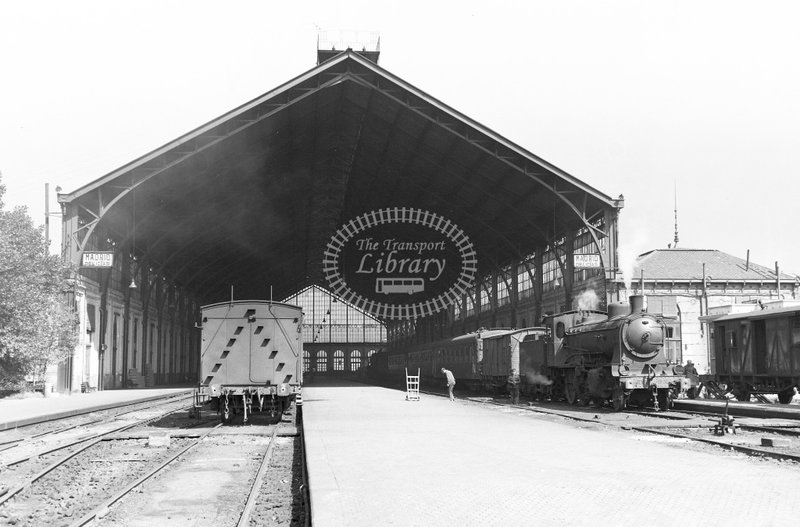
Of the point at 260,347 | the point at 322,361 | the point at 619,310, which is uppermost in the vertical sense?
the point at 619,310

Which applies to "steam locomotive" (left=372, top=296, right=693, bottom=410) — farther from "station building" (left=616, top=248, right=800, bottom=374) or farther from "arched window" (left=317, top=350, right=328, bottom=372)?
"arched window" (left=317, top=350, right=328, bottom=372)

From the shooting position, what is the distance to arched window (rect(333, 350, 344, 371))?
93.8 m

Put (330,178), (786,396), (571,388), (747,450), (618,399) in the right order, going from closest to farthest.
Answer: (747,450) → (618,399) → (786,396) → (571,388) → (330,178)

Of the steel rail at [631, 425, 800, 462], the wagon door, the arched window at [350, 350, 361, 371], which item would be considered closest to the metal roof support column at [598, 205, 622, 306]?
the steel rail at [631, 425, 800, 462]

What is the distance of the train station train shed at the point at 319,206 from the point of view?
31.0 meters

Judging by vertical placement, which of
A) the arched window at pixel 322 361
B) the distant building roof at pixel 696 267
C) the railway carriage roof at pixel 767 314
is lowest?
the arched window at pixel 322 361

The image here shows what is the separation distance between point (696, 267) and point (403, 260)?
21589mm

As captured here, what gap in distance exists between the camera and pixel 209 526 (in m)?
7.97

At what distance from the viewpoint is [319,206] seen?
5031 cm

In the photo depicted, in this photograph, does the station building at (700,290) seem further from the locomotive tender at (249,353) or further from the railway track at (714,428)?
the locomotive tender at (249,353)

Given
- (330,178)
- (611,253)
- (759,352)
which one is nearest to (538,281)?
(611,253)

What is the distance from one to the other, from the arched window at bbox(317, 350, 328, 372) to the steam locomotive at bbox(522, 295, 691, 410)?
230 feet

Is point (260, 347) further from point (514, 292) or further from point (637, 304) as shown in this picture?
point (514, 292)

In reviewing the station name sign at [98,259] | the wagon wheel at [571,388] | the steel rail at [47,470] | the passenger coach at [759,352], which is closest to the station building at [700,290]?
the passenger coach at [759,352]
